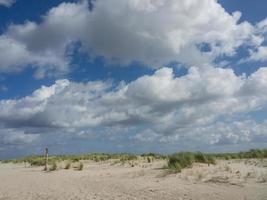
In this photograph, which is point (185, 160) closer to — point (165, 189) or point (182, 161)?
point (182, 161)

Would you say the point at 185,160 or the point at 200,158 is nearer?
the point at 185,160

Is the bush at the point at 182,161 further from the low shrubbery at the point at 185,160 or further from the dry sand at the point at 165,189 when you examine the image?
the dry sand at the point at 165,189

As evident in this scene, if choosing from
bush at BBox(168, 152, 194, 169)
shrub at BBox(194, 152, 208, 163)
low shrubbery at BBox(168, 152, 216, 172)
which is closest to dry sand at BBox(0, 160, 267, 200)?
low shrubbery at BBox(168, 152, 216, 172)

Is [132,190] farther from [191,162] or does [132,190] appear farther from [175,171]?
[191,162]

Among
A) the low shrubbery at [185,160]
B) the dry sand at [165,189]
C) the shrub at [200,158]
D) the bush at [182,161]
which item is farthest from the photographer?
the shrub at [200,158]

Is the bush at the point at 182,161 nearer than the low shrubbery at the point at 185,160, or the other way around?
the low shrubbery at the point at 185,160

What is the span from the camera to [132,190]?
18219mm

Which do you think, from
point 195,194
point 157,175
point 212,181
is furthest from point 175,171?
point 195,194

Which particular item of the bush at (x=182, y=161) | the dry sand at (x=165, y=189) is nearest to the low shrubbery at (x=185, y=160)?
the bush at (x=182, y=161)

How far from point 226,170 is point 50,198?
1098 centimetres

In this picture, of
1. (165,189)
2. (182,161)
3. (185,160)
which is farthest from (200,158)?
(165,189)

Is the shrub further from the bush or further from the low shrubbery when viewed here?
the bush

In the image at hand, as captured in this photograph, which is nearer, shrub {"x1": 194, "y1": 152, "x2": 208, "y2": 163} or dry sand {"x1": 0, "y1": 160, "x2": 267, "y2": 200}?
dry sand {"x1": 0, "y1": 160, "x2": 267, "y2": 200}

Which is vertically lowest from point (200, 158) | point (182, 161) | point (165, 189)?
point (165, 189)
